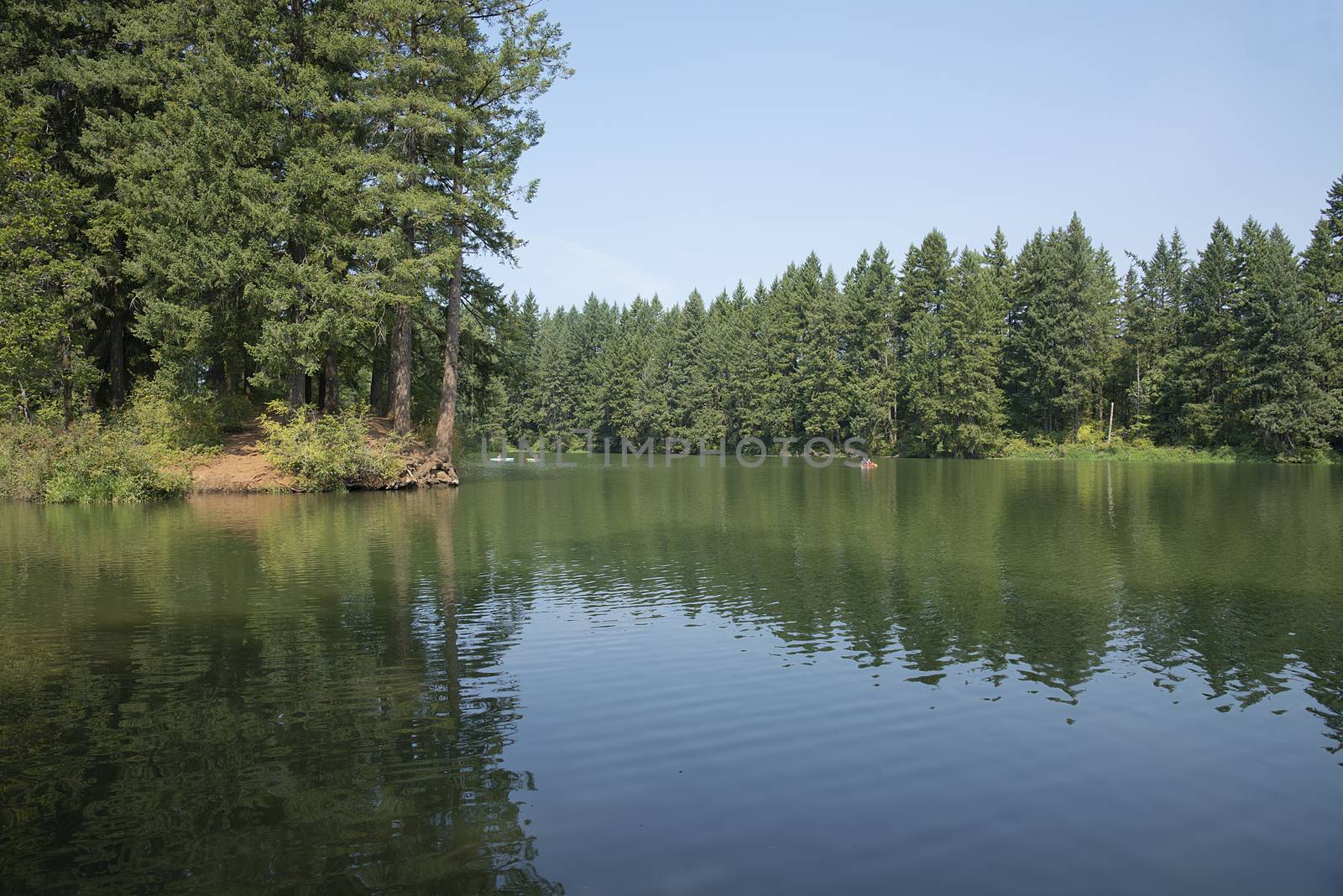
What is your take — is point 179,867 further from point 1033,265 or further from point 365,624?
point 1033,265

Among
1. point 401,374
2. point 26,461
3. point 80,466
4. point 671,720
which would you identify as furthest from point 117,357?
point 671,720

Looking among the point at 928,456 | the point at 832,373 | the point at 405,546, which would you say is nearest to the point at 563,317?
the point at 832,373

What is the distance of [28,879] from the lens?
5.53 m

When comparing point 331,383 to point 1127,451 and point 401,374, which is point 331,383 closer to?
point 401,374

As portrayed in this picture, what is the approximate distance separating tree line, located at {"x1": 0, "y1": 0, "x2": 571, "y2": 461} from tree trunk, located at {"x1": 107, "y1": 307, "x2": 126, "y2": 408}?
0.10 meters

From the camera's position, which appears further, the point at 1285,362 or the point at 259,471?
the point at 1285,362

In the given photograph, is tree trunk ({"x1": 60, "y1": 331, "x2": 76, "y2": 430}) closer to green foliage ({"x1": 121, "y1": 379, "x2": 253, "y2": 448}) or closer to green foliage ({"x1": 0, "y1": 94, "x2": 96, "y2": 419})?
green foliage ({"x1": 0, "y1": 94, "x2": 96, "y2": 419})

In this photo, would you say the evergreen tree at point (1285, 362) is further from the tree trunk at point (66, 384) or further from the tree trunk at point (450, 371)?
the tree trunk at point (66, 384)

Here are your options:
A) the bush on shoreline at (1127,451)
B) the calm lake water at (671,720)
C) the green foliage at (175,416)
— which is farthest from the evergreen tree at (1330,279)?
the green foliage at (175,416)

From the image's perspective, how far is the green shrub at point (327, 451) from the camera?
3556 centimetres

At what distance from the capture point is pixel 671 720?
8828 millimetres

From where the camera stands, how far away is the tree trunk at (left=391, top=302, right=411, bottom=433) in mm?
39344

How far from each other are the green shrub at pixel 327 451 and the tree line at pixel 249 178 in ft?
6.52

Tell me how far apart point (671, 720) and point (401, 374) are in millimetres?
34070
